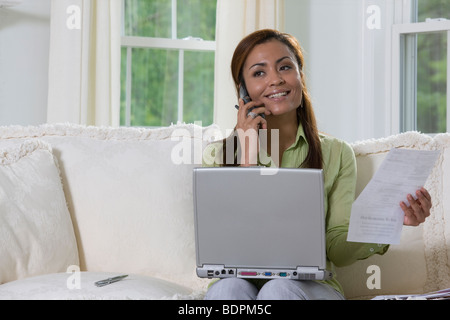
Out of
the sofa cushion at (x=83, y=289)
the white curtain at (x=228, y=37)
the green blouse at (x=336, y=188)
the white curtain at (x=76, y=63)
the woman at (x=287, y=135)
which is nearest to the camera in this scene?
the sofa cushion at (x=83, y=289)

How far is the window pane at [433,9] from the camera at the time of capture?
2.93 m

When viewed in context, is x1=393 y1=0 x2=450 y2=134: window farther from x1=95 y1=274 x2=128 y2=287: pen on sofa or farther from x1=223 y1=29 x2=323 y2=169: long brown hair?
x1=95 y1=274 x2=128 y2=287: pen on sofa

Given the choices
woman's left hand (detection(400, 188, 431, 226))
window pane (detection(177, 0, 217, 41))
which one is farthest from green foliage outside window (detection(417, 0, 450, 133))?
woman's left hand (detection(400, 188, 431, 226))

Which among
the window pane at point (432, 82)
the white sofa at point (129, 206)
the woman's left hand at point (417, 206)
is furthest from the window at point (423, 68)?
the woman's left hand at point (417, 206)

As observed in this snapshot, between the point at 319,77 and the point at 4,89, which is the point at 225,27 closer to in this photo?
the point at 319,77

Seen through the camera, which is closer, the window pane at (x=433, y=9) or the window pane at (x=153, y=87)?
the window pane at (x=433, y=9)

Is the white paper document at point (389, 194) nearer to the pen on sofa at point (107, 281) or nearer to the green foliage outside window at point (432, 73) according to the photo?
the pen on sofa at point (107, 281)

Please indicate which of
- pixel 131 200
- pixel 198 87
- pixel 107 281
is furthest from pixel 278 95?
pixel 198 87

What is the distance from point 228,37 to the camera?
2928mm

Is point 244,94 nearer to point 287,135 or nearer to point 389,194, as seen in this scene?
point 287,135

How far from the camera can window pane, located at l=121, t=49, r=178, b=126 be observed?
3.08 m

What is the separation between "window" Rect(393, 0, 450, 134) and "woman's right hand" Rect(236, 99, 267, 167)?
4.47 ft

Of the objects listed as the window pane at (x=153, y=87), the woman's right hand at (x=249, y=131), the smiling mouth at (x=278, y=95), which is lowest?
the woman's right hand at (x=249, y=131)

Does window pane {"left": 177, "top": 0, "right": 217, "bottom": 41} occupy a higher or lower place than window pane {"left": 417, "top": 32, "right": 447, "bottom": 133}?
higher
